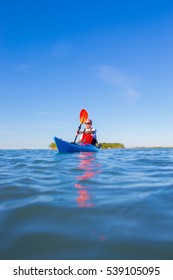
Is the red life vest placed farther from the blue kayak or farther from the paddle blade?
the blue kayak

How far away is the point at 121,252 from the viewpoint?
1.85 meters

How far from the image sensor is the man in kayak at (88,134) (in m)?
16.6

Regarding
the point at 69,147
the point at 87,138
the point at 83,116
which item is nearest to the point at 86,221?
the point at 69,147

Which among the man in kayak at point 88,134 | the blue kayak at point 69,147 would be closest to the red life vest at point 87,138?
the man in kayak at point 88,134

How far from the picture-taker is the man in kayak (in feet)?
54.5

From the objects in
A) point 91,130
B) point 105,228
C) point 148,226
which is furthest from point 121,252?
point 91,130

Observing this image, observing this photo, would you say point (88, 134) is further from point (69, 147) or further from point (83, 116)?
point (69, 147)

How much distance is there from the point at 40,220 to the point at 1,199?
1.04 m

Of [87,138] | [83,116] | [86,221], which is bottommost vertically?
[86,221]

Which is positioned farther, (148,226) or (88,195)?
(88,195)

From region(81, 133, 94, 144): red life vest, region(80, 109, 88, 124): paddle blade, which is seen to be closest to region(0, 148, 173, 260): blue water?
region(81, 133, 94, 144): red life vest

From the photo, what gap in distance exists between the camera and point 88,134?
16672mm

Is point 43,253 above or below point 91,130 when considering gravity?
below
